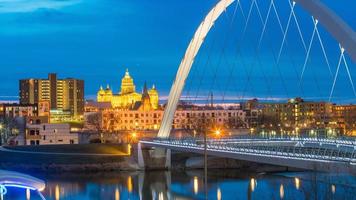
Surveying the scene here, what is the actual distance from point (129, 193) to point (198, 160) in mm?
18293

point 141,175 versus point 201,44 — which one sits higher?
point 201,44

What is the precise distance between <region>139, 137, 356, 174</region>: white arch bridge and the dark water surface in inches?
66.5

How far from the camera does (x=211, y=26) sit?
5216 centimetres

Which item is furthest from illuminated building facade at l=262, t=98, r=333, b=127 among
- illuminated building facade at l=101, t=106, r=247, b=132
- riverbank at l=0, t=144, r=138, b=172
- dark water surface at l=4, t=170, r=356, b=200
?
dark water surface at l=4, t=170, r=356, b=200

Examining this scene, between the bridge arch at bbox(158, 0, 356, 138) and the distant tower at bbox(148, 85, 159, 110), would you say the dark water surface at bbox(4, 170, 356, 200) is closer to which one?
the bridge arch at bbox(158, 0, 356, 138)

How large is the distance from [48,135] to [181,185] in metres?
42.8

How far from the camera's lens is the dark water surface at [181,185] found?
41191 mm

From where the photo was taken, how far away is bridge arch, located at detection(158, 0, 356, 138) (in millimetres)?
26109

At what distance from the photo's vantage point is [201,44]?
5550 cm

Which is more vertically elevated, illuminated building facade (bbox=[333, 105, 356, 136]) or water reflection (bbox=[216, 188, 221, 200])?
illuminated building facade (bbox=[333, 105, 356, 136])

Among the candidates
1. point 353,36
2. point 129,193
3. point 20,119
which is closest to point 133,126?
point 20,119

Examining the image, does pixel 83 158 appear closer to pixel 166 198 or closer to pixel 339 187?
pixel 166 198

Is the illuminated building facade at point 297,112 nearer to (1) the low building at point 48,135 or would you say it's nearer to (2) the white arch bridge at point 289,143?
(1) the low building at point 48,135

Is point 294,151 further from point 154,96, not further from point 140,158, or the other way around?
point 154,96
